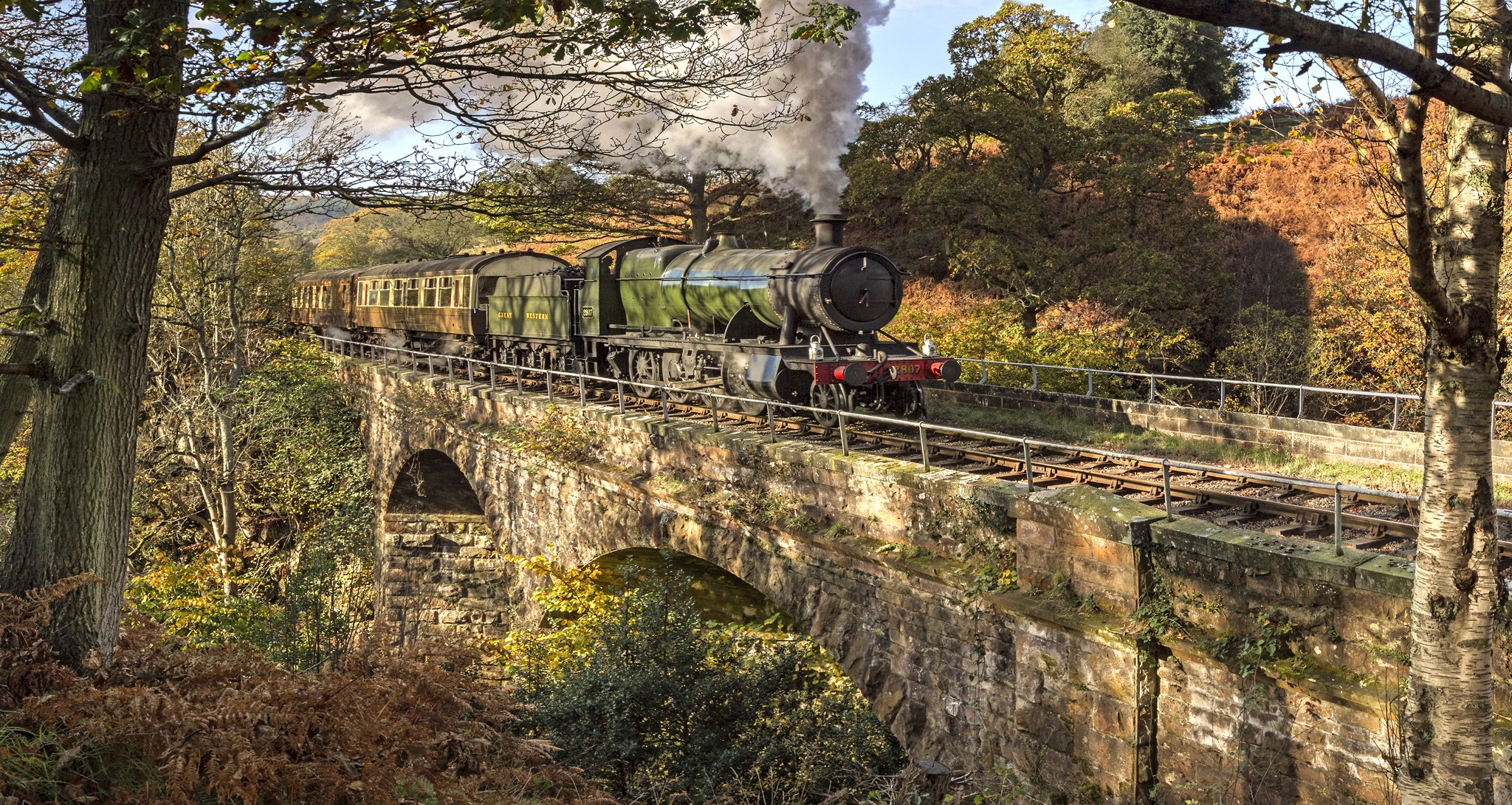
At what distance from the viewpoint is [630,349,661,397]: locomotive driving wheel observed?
48.7ft

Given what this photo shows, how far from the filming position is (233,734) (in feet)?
14.2

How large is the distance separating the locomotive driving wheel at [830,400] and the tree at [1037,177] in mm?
9850

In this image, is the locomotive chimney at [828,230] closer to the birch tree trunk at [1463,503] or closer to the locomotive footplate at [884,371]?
the locomotive footplate at [884,371]

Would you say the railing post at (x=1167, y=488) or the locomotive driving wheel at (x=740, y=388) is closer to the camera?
the railing post at (x=1167, y=488)

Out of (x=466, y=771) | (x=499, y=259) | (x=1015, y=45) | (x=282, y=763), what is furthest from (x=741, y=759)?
(x=1015, y=45)

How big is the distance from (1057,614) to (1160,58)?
3134cm

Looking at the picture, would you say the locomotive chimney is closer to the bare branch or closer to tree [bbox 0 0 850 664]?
tree [bbox 0 0 850 664]

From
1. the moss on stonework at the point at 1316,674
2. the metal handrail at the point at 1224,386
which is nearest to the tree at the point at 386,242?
the metal handrail at the point at 1224,386

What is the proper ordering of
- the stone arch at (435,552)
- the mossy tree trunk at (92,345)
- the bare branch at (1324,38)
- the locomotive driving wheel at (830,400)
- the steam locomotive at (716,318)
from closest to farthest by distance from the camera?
1. the bare branch at (1324,38)
2. the mossy tree trunk at (92,345)
3. the locomotive driving wheel at (830,400)
4. the steam locomotive at (716,318)
5. the stone arch at (435,552)

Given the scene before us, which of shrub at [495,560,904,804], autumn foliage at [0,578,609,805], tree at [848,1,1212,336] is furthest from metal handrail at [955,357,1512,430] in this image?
autumn foliage at [0,578,609,805]

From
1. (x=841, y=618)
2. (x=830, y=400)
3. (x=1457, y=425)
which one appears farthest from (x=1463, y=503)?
Result: (x=830, y=400)

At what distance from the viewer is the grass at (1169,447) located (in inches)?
420

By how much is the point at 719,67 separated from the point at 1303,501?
7153mm

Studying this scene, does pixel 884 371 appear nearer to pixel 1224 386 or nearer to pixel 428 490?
pixel 1224 386
